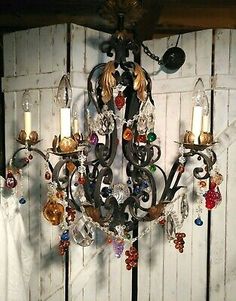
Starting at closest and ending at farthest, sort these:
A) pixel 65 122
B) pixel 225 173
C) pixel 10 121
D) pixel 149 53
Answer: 1. pixel 65 122
2. pixel 149 53
3. pixel 225 173
4. pixel 10 121

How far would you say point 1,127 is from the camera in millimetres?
1342

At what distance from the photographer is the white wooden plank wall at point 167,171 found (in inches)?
48.2

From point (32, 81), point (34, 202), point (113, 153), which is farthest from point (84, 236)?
point (32, 81)

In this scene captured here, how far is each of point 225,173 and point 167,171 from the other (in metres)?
0.21

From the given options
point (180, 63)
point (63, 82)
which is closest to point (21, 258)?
point (63, 82)

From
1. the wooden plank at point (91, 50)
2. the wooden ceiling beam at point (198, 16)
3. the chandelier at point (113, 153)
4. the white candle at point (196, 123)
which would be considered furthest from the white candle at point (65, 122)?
the wooden ceiling beam at point (198, 16)

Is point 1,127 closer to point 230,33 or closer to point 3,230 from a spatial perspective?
point 3,230

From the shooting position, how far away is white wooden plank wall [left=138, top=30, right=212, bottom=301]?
1.22 meters

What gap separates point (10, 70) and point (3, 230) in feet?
1.98

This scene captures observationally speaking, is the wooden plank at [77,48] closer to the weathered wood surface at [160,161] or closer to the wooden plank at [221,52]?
the weathered wood surface at [160,161]

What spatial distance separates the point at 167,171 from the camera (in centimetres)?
128

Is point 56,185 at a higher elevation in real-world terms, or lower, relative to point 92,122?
lower

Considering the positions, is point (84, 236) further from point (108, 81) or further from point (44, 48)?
point (44, 48)

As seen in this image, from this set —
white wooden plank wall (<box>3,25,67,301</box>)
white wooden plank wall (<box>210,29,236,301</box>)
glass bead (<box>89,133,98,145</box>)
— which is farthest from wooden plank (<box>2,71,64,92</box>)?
white wooden plank wall (<box>210,29,236,301</box>)
